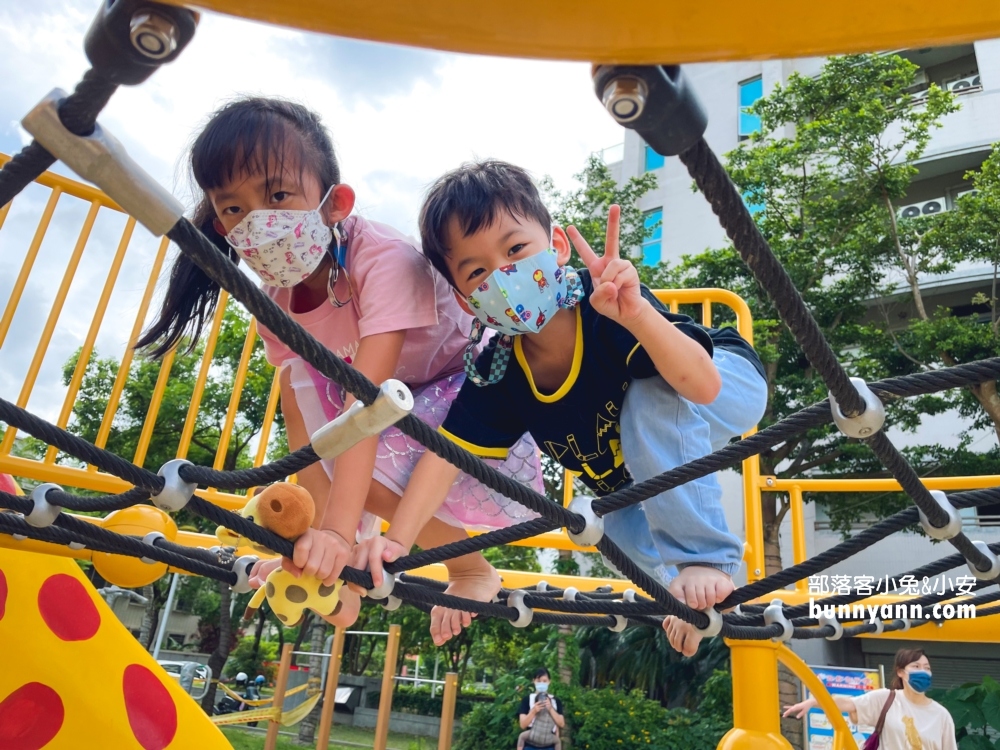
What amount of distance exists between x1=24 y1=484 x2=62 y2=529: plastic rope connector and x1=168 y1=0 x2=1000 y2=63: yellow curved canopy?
3.61 ft

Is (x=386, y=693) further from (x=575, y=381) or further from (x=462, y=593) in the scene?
(x=575, y=381)

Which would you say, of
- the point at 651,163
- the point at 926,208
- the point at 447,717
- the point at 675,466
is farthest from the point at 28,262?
the point at 651,163

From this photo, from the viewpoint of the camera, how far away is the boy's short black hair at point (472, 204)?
1308 mm

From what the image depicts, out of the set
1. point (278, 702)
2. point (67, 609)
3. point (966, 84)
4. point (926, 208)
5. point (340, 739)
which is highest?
point (966, 84)

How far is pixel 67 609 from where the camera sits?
1.62 meters

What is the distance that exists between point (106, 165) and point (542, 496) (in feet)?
2.17

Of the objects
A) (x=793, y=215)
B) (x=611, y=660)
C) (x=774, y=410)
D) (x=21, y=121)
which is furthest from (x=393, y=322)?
(x=611, y=660)

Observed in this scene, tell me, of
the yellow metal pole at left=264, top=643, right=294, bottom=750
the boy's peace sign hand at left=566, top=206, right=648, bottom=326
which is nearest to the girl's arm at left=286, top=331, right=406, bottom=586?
the boy's peace sign hand at left=566, top=206, right=648, bottom=326

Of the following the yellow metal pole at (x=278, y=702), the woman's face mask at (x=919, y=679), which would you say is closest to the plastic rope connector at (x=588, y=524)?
the woman's face mask at (x=919, y=679)

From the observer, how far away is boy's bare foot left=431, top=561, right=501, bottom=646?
1618mm

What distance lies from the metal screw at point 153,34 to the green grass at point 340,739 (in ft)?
36.6

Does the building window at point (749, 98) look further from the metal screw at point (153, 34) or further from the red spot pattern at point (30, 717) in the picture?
the metal screw at point (153, 34)

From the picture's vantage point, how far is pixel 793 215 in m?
9.09

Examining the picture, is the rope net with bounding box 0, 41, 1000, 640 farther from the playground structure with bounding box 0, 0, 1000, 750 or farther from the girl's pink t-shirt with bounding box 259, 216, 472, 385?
the girl's pink t-shirt with bounding box 259, 216, 472, 385
